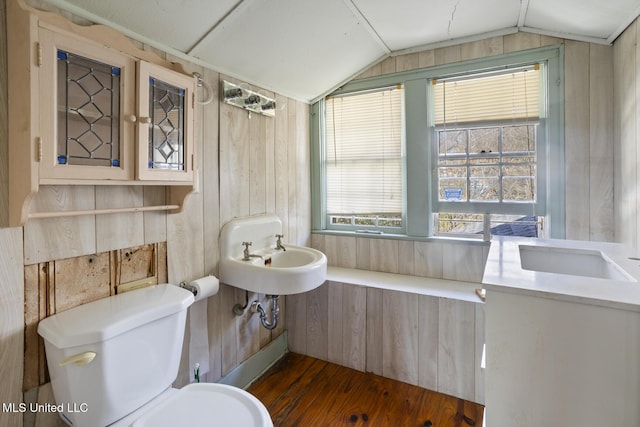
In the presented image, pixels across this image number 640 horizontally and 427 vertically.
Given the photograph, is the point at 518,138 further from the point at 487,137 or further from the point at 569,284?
the point at 569,284

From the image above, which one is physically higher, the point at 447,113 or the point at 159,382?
the point at 447,113

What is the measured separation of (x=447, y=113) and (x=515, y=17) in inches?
24.8

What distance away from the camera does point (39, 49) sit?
0.96 meters

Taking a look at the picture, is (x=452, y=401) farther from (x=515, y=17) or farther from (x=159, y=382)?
(x=515, y=17)

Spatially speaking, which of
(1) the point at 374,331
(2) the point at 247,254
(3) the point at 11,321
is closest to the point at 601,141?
(1) the point at 374,331

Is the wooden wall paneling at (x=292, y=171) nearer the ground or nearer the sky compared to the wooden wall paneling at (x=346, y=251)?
nearer the sky

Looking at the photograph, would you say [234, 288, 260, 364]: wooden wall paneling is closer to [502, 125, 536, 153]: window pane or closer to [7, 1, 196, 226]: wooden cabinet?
[7, 1, 196, 226]: wooden cabinet

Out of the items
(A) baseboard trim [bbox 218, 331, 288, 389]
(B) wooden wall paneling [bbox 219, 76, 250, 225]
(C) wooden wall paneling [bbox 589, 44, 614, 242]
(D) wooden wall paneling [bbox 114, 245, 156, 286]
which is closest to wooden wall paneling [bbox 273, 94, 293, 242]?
(B) wooden wall paneling [bbox 219, 76, 250, 225]

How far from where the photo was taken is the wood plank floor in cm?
171

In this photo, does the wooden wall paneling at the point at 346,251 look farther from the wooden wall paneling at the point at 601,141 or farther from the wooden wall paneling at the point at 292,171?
the wooden wall paneling at the point at 601,141

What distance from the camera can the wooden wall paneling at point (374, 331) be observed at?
208cm

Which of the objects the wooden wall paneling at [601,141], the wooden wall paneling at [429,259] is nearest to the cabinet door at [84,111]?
the wooden wall paneling at [429,259]

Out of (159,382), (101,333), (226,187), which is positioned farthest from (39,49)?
(159,382)

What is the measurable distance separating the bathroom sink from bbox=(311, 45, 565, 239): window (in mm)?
636
